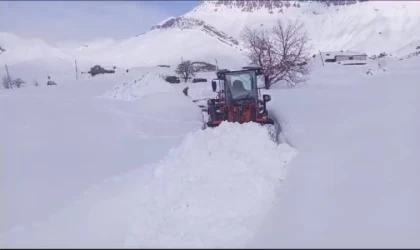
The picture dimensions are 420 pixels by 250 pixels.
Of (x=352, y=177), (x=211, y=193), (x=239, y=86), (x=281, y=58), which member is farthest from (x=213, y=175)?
(x=281, y=58)

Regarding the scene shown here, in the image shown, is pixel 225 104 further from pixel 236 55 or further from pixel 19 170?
pixel 236 55

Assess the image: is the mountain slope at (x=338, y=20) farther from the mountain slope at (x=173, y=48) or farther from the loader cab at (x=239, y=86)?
the loader cab at (x=239, y=86)

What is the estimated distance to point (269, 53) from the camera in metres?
25.9

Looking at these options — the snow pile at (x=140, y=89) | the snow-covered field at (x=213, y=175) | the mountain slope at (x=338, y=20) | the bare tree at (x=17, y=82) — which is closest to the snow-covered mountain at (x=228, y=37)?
the mountain slope at (x=338, y=20)

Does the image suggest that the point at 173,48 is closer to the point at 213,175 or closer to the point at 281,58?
the point at 281,58

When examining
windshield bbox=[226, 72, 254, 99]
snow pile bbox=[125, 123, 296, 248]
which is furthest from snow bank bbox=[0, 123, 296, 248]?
windshield bbox=[226, 72, 254, 99]

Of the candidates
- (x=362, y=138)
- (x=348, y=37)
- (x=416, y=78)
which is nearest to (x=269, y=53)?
(x=416, y=78)

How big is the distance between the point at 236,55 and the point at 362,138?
80679 mm

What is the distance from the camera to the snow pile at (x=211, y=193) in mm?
6148

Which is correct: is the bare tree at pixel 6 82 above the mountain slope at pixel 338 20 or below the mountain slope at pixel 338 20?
below

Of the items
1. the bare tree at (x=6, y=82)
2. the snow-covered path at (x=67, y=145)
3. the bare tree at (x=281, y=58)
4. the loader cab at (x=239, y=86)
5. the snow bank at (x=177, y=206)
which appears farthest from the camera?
the bare tree at (x=6, y=82)

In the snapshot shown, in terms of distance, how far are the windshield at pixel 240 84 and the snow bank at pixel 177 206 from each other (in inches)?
169

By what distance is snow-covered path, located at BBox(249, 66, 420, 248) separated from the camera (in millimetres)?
6203

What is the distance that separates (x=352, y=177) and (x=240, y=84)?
6.46m
